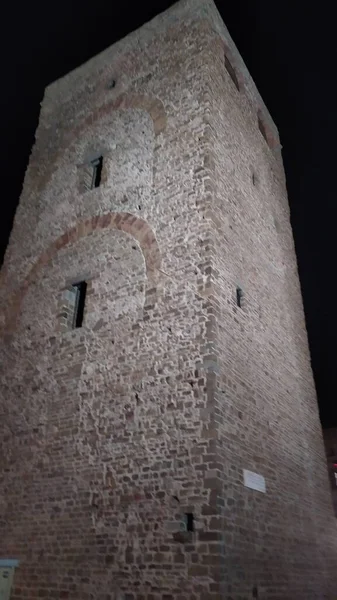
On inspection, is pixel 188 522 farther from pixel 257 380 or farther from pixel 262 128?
pixel 262 128

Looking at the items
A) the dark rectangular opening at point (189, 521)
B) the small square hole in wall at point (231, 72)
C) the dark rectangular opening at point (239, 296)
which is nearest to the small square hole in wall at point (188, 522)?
the dark rectangular opening at point (189, 521)

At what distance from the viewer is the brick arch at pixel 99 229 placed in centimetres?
→ 783

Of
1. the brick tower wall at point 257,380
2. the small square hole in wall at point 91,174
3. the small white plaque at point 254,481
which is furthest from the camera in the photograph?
the small square hole in wall at point 91,174

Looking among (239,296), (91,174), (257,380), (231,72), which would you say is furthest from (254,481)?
(231,72)

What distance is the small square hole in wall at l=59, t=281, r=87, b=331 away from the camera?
8688mm

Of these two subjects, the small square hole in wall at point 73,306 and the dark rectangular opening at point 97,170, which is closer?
the small square hole in wall at point 73,306

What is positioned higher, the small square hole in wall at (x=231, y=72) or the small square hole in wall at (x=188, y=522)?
the small square hole in wall at (x=231, y=72)

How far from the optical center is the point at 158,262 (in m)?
7.68

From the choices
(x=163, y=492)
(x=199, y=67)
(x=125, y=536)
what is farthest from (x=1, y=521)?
(x=199, y=67)

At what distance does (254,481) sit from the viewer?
21.5 ft

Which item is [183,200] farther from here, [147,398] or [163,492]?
[163,492]

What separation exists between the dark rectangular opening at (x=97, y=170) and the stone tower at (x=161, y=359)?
0.05 meters

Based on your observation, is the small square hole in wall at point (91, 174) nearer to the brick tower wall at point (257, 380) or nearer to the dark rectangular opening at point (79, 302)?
the dark rectangular opening at point (79, 302)

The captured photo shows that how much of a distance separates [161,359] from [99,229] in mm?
3461
